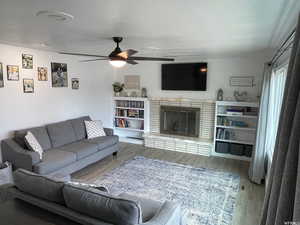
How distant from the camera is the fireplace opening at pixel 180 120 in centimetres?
550

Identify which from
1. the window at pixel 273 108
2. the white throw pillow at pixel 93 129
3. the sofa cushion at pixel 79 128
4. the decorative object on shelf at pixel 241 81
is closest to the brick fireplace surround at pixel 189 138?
the decorative object on shelf at pixel 241 81

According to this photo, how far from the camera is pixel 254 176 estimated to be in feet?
12.2

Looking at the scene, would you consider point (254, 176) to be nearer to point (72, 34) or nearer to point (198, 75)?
point (198, 75)

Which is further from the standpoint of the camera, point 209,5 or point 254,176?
point 254,176

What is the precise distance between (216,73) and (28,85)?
13.9 feet

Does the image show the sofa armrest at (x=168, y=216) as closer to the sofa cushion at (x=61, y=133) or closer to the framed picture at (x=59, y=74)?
the sofa cushion at (x=61, y=133)

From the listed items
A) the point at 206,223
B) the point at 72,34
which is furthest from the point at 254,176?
the point at 72,34

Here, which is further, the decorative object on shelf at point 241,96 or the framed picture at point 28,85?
the decorative object on shelf at point 241,96

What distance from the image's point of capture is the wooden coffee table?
63.8 inches

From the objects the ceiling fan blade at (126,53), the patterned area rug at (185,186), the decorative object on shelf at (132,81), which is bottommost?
the patterned area rug at (185,186)

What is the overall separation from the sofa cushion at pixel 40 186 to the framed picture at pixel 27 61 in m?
2.81

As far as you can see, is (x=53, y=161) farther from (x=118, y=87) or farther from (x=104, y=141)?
(x=118, y=87)

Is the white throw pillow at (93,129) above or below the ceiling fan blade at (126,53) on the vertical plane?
below

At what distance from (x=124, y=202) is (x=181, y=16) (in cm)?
172
